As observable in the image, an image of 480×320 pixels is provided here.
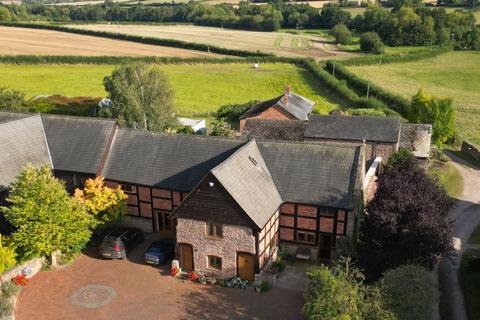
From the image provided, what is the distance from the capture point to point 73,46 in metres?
116

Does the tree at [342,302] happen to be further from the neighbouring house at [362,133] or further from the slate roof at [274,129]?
the slate roof at [274,129]

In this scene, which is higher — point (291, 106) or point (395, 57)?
point (395, 57)

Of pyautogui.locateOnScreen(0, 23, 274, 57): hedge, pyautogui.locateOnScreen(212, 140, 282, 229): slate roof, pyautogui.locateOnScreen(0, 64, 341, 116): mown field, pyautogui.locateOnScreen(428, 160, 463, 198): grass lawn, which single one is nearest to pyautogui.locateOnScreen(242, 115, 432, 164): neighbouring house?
pyautogui.locateOnScreen(428, 160, 463, 198): grass lawn

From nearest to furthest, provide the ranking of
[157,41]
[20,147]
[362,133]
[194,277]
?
[194,277] < [20,147] < [362,133] < [157,41]

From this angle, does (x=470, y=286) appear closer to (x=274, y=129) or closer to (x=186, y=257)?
(x=186, y=257)

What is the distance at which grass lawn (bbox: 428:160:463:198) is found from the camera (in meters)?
43.6

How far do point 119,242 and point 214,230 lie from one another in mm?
7237

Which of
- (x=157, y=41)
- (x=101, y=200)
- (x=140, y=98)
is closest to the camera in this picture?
(x=101, y=200)

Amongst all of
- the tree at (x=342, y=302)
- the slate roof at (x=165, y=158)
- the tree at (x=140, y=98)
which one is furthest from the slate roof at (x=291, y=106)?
the tree at (x=342, y=302)

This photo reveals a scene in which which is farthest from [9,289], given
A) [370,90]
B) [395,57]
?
[395,57]

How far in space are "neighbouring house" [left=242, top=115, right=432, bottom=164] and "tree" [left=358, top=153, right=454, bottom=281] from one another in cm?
1526

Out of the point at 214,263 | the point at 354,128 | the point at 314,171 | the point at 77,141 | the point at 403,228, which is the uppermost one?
the point at 77,141

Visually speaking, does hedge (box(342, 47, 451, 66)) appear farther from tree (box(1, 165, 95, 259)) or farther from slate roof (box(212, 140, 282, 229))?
tree (box(1, 165, 95, 259))

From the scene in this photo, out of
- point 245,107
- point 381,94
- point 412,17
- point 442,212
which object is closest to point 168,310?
point 442,212
